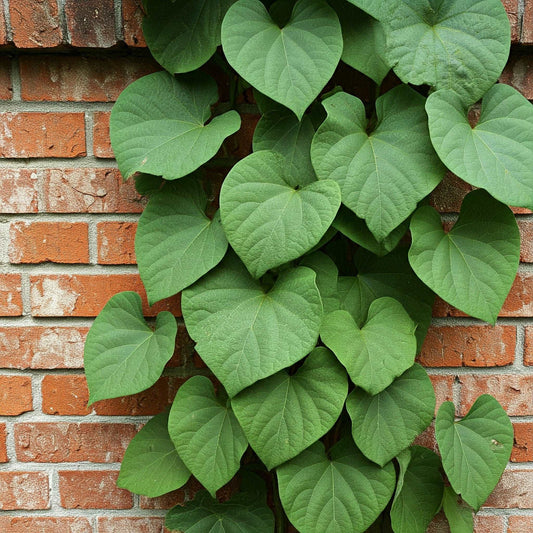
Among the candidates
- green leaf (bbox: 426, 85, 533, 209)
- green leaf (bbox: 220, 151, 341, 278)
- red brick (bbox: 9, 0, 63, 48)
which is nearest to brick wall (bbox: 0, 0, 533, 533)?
red brick (bbox: 9, 0, 63, 48)

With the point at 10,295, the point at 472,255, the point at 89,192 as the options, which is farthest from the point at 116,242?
the point at 472,255

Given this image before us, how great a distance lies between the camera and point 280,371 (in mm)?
810

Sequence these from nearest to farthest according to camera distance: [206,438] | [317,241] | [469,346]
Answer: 1. [317,241]
2. [206,438]
3. [469,346]

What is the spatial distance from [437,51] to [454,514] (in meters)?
0.69

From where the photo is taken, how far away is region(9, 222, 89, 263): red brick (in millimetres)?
907

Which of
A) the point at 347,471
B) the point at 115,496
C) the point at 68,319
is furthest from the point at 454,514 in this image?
the point at 68,319

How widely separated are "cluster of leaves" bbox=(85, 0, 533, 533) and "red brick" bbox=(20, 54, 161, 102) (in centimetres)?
7

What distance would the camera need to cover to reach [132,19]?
83 cm

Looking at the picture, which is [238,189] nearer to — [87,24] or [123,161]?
[123,161]

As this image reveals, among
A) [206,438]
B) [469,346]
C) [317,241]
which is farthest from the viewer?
[469,346]

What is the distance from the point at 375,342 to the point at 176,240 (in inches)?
12.5

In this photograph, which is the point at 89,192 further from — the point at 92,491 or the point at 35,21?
the point at 92,491

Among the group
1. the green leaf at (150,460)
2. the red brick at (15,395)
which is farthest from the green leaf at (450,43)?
the red brick at (15,395)

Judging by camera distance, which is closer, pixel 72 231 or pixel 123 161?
pixel 123 161
